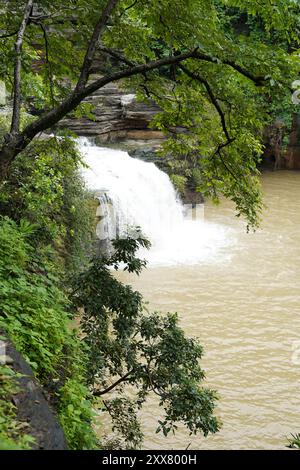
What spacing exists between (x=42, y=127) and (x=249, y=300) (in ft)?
23.4

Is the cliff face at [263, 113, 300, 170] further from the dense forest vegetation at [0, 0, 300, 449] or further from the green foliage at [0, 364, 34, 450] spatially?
the green foliage at [0, 364, 34, 450]

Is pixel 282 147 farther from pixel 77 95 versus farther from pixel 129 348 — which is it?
pixel 77 95

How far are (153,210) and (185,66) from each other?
359 inches

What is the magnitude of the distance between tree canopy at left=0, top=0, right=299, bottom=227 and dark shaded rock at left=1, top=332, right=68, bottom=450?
2173 millimetres

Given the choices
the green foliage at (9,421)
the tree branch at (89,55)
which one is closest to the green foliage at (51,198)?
the tree branch at (89,55)

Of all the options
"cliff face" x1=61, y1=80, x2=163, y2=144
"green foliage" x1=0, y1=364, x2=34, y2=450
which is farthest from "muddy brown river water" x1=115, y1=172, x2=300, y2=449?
"cliff face" x1=61, y1=80, x2=163, y2=144

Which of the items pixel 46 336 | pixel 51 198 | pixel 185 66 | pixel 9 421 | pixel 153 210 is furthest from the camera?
pixel 153 210

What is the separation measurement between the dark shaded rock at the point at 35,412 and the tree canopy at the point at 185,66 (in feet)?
7.13

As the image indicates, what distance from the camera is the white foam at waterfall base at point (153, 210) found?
12.9 m

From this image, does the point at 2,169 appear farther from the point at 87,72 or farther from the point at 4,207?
the point at 4,207

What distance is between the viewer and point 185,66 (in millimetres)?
5484

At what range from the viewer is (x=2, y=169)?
4562 mm

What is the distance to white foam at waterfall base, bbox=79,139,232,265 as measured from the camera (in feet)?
42.2

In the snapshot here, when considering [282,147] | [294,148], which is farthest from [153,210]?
[294,148]
